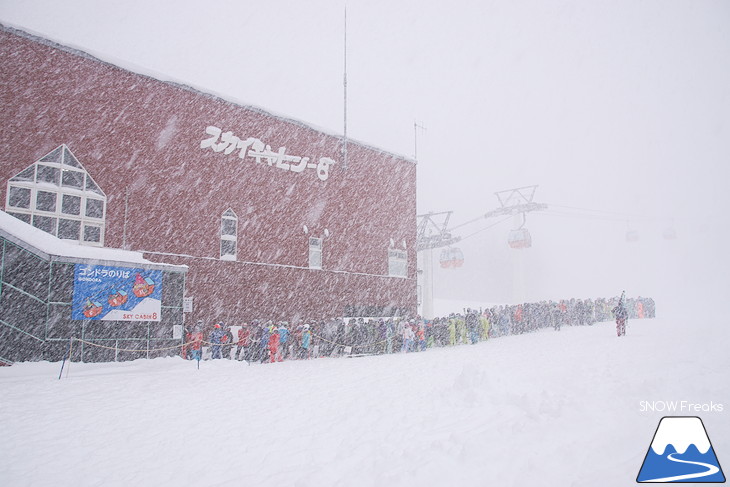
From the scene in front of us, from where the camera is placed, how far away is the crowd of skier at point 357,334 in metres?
15.3

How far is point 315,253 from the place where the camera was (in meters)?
22.1

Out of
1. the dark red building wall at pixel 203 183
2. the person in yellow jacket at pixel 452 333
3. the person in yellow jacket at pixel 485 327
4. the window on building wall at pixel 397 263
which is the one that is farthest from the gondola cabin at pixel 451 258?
the person in yellow jacket at pixel 452 333

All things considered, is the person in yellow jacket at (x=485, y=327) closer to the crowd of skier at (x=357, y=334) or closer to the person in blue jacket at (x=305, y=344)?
the crowd of skier at (x=357, y=334)

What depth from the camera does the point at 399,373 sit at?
11.6 meters

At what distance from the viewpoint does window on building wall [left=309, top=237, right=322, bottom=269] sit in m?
21.9

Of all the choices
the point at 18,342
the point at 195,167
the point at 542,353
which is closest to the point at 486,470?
the point at 542,353

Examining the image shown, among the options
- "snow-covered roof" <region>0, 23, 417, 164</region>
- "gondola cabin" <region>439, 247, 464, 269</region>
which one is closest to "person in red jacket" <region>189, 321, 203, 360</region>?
"snow-covered roof" <region>0, 23, 417, 164</region>

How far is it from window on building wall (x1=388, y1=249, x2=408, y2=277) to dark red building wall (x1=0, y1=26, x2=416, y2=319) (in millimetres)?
544

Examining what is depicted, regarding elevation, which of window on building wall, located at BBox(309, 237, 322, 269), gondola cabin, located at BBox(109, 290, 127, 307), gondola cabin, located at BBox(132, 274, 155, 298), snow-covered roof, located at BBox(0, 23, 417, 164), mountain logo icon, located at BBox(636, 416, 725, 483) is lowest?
mountain logo icon, located at BBox(636, 416, 725, 483)

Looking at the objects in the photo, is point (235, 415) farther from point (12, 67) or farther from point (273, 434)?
point (12, 67)

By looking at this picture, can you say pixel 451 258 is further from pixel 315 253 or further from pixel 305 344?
pixel 305 344

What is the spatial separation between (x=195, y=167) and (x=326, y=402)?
41.9 ft

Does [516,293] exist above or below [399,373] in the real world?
above

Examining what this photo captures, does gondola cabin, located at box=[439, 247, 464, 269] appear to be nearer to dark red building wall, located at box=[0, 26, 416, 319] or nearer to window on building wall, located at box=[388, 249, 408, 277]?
window on building wall, located at box=[388, 249, 408, 277]
